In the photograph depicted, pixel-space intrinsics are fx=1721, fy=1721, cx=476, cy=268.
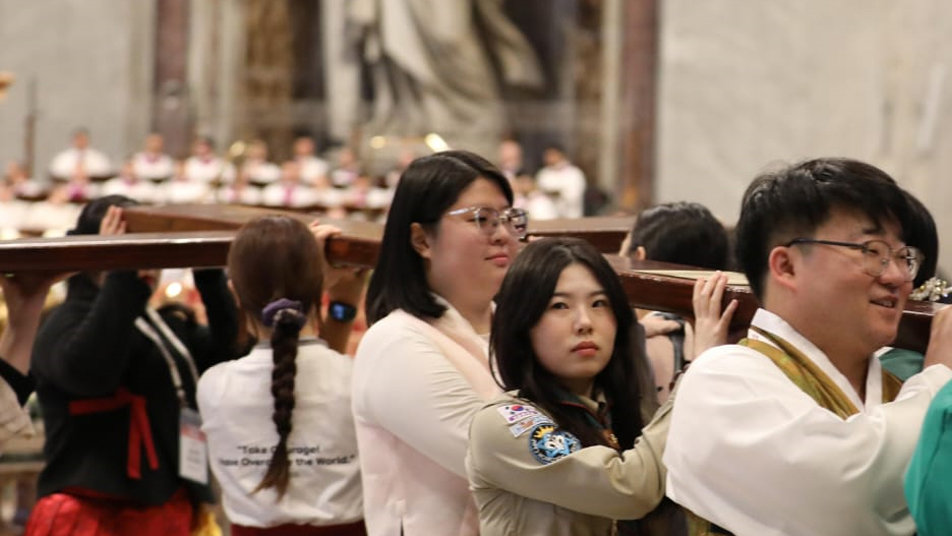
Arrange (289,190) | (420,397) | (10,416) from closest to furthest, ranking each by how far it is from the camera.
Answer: (420,397) < (10,416) < (289,190)

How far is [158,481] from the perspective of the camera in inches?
160

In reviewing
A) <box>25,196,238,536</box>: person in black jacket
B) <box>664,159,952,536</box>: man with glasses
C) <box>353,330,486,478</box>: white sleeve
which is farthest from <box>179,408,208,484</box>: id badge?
<box>664,159,952,536</box>: man with glasses

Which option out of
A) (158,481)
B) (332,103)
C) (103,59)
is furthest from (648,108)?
(158,481)

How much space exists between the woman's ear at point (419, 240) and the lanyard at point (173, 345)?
111cm

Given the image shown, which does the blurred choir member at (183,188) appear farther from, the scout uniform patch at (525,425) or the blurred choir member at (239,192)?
the scout uniform patch at (525,425)

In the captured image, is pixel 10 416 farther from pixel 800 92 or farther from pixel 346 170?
pixel 346 170

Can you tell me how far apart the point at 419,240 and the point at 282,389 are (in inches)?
19.5

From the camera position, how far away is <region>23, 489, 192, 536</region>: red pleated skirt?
12.9ft

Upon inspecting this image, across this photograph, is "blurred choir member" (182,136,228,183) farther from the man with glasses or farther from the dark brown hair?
the man with glasses

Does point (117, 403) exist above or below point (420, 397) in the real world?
below

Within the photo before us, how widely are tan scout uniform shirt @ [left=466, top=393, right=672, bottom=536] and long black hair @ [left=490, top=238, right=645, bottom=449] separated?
52mm

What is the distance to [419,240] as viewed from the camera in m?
3.23

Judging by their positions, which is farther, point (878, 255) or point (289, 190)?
point (289, 190)

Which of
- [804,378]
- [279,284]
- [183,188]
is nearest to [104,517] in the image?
[279,284]
